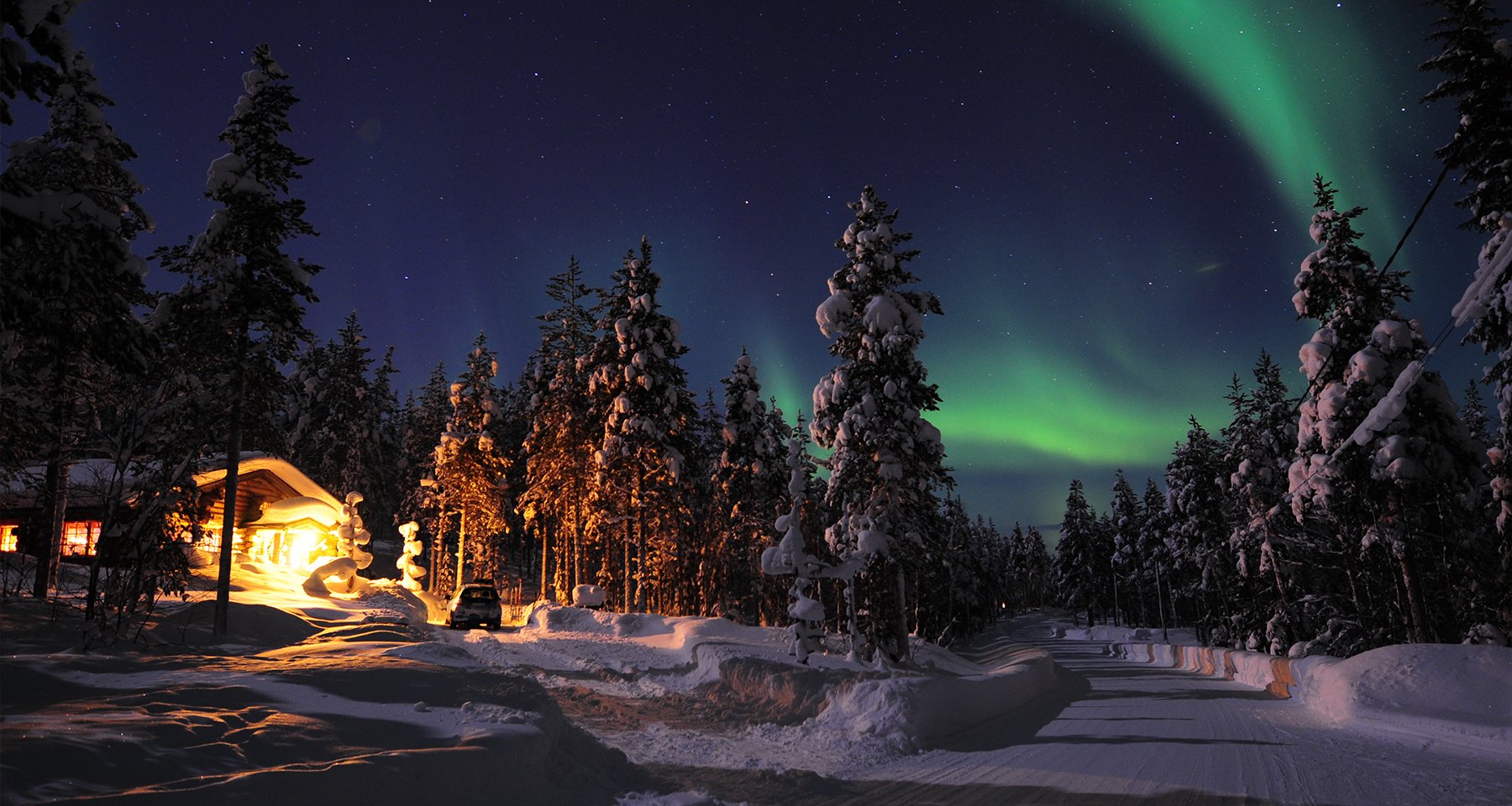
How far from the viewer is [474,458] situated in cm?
4556

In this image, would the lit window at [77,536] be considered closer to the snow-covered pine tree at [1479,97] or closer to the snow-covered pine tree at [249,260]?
the snow-covered pine tree at [249,260]

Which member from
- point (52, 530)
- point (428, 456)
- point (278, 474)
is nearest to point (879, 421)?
point (52, 530)

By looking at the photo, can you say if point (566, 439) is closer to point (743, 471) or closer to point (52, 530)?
point (743, 471)

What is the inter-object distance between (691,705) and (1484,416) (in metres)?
79.7

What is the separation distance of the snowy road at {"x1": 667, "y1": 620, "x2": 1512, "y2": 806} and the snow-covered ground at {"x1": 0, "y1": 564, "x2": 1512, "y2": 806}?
58 mm

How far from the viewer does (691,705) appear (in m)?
15.0

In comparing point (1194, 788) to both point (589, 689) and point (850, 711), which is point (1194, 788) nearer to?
point (850, 711)

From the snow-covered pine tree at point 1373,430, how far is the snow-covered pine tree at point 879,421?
10429 mm

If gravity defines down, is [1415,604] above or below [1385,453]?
below

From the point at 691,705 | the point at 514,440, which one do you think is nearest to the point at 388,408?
the point at 514,440

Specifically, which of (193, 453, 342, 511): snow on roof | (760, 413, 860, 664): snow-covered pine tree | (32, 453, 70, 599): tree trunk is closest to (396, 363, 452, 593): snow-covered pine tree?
(193, 453, 342, 511): snow on roof

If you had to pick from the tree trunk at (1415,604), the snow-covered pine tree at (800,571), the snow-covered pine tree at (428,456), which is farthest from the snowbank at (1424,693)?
the snow-covered pine tree at (428,456)

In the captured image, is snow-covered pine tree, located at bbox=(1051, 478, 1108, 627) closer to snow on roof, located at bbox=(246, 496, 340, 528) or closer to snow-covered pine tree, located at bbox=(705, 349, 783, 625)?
snow-covered pine tree, located at bbox=(705, 349, 783, 625)

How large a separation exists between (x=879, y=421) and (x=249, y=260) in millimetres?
17805
